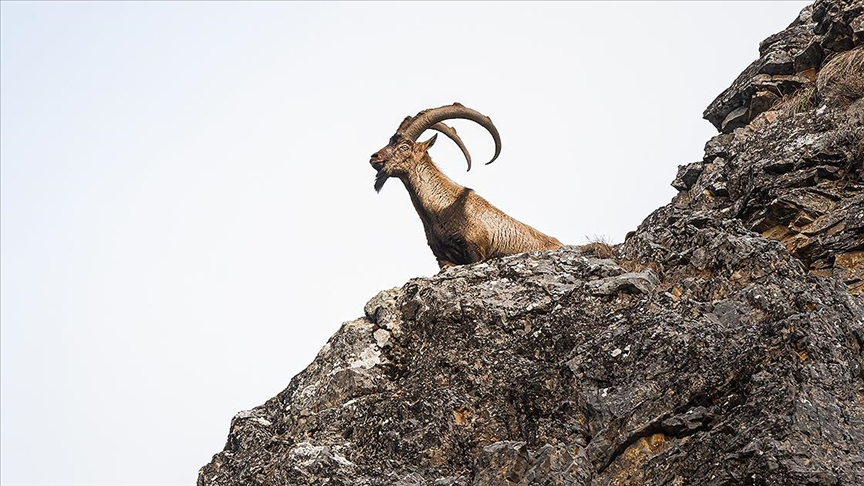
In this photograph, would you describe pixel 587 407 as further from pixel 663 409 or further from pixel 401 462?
pixel 401 462

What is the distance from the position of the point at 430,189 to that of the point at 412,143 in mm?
799

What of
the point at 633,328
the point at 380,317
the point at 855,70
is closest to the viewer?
the point at 633,328

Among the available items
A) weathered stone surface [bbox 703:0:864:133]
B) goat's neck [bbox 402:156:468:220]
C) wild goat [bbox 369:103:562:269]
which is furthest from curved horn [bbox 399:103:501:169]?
weathered stone surface [bbox 703:0:864:133]

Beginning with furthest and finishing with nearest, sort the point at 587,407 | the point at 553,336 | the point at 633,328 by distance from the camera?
the point at 553,336 < the point at 633,328 < the point at 587,407

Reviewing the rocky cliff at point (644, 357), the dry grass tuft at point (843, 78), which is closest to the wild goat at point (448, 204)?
the rocky cliff at point (644, 357)

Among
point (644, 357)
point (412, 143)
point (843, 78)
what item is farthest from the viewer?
point (412, 143)

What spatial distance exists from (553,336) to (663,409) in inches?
76.9

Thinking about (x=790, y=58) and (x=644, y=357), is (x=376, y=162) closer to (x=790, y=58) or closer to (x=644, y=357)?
(x=790, y=58)

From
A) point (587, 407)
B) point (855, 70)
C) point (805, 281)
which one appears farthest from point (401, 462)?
point (855, 70)

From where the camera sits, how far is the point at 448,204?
1419 centimetres

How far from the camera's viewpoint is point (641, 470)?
283 inches

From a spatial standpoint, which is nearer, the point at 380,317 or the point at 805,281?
the point at 805,281

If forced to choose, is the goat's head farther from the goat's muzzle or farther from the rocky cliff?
the rocky cliff

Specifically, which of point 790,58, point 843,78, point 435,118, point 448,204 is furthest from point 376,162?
point 843,78
